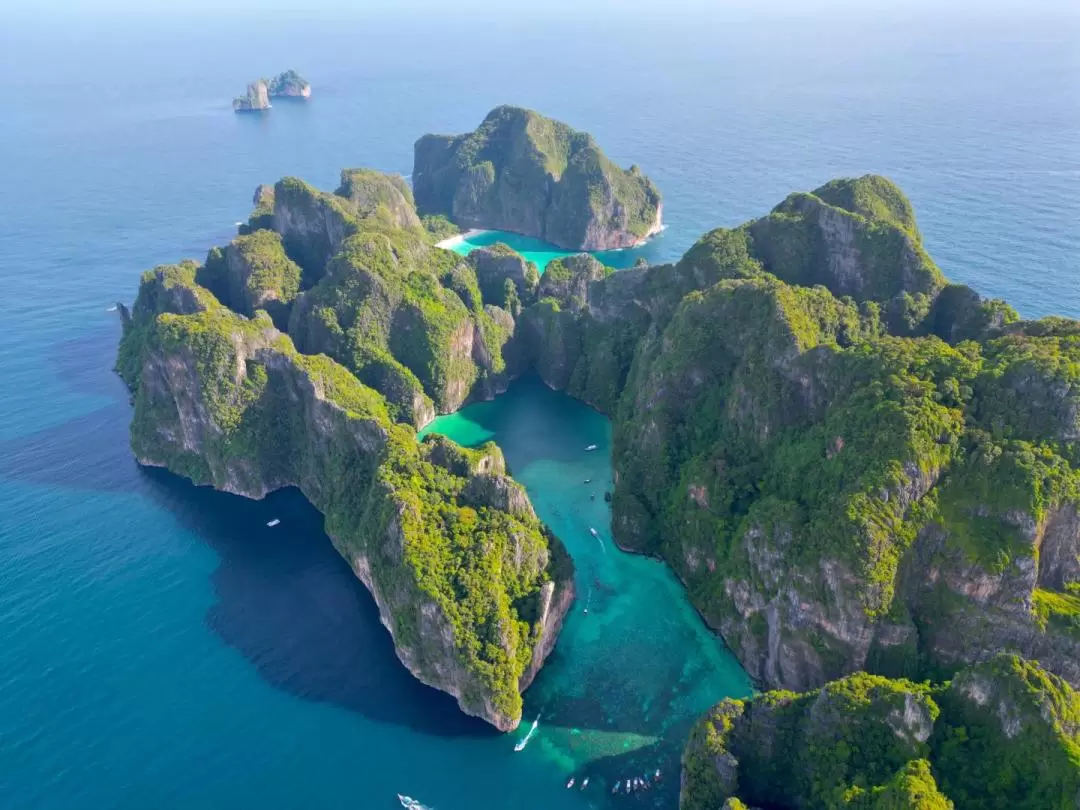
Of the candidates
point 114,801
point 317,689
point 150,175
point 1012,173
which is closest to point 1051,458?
point 317,689

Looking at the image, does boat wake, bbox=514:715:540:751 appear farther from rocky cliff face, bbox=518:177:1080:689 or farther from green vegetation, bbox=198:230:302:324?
green vegetation, bbox=198:230:302:324

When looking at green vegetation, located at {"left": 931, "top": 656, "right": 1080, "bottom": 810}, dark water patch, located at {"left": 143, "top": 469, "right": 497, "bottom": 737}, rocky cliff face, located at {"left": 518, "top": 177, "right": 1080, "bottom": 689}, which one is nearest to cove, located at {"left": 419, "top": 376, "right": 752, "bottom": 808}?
rocky cliff face, located at {"left": 518, "top": 177, "right": 1080, "bottom": 689}

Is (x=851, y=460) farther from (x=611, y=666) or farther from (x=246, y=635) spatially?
(x=246, y=635)

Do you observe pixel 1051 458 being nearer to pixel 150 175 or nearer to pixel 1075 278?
pixel 1075 278

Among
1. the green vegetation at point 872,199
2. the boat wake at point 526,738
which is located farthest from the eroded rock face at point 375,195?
the boat wake at point 526,738

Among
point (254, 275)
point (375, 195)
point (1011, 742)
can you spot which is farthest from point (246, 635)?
point (375, 195)

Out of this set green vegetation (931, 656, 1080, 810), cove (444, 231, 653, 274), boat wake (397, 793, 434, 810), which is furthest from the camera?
cove (444, 231, 653, 274)

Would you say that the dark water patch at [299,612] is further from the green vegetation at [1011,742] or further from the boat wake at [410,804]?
the green vegetation at [1011,742]
